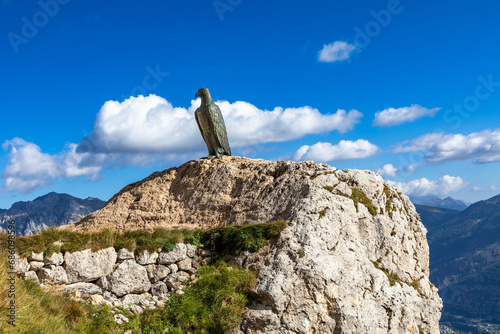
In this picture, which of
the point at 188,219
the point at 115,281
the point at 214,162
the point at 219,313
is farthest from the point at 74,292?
the point at 214,162

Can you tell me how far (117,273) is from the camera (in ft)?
35.8

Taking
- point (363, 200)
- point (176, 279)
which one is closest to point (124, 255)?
point (176, 279)

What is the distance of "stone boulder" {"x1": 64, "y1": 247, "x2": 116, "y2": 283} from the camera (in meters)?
10.5

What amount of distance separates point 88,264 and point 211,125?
26.6 feet

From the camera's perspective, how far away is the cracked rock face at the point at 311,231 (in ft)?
33.5

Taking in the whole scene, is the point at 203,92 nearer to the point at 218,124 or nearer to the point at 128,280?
the point at 218,124

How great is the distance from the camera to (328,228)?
39.5ft

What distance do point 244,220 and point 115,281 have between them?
4646mm

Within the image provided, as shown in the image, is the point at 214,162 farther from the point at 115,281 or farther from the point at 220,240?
the point at 115,281

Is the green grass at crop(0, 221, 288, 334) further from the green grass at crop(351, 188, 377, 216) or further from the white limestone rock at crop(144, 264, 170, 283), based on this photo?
the green grass at crop(351, 188, 377, 216)

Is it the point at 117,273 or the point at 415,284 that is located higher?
the point at 117,273

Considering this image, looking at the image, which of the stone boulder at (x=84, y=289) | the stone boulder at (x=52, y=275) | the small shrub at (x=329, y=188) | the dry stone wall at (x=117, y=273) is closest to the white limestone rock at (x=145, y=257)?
the dry stone wall at (x=117, y=273)

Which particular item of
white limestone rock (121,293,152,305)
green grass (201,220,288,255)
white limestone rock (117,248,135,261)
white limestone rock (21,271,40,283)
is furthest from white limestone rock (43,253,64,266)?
green grass (201,220,288,255)

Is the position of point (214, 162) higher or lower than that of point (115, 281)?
higher
